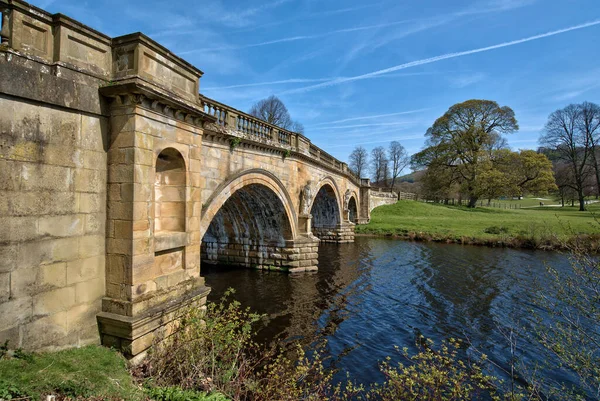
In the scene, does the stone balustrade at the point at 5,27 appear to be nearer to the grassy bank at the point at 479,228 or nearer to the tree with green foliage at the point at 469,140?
the grassy bank at the point at 479,228

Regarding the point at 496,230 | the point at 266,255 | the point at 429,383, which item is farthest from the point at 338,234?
the point at 429,383

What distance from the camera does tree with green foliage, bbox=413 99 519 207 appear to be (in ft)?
119

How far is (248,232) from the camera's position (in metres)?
14.8

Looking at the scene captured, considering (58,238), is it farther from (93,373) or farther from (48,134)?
(93,373)

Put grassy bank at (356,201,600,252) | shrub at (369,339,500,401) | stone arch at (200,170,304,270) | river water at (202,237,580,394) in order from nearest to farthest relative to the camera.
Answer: shrub at (369,339,500,401), river water at (202,237,580,394), stone arch at (200,170,304,270), grassy bank at (356,201,600,252)

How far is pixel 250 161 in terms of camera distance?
1129cm

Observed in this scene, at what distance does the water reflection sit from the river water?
0.09ft

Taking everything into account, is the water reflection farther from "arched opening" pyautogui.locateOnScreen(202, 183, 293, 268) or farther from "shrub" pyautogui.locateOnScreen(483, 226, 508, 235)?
"shrub" pyautogui.locateOnScreen(483, 226, 508, 235)

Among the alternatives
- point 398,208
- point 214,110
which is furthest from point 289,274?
point 398,208

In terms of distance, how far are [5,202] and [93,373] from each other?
91.8 inches

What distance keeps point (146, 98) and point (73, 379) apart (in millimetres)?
3892

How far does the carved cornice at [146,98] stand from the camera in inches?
188

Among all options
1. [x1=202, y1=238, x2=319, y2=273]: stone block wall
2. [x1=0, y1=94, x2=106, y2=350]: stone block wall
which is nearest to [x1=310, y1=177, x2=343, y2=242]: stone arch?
[x1=202, y1=238, x2=319, y2=273]: stone block wall

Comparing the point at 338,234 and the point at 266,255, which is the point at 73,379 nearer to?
the point at 266,255
